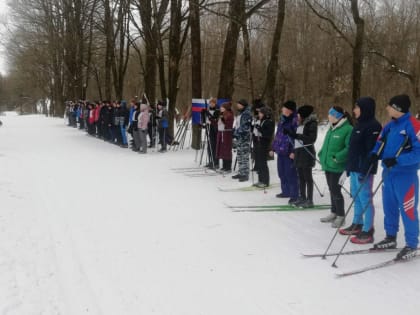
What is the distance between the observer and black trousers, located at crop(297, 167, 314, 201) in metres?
7.27

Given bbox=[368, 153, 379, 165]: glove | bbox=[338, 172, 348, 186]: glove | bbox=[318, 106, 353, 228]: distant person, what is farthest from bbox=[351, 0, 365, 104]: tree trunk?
bbox=[368, 153, 379, 165]: glove

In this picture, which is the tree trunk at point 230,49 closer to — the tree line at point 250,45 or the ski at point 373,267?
the tree line at point 250,45

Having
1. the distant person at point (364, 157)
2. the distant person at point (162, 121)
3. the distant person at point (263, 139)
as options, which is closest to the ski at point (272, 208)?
the distant person at point (263, 139)

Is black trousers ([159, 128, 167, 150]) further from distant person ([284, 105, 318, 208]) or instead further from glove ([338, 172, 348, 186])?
glove ([338, 172, 348, 186])

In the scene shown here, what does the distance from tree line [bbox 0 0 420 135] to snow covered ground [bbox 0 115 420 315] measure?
254 inches

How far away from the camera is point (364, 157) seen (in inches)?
220

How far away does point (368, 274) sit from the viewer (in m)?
4.63

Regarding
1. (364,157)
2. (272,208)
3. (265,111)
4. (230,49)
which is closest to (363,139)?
(364,157)

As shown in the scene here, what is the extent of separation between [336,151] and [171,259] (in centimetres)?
295

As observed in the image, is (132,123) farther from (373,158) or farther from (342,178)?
(373,158)

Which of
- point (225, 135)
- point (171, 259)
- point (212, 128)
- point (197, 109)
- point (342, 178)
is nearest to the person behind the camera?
point (171, 259)

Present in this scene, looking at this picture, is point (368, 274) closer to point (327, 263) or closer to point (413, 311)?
point (327, 263)

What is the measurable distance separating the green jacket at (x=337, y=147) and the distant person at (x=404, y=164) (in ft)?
3.49

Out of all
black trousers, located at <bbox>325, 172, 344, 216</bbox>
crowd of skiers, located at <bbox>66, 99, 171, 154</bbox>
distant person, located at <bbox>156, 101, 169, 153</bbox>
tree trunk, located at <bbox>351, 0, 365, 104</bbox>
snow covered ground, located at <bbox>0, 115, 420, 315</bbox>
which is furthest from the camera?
distant person, located at <bbox>156, 101, 169, 153</bbox>
